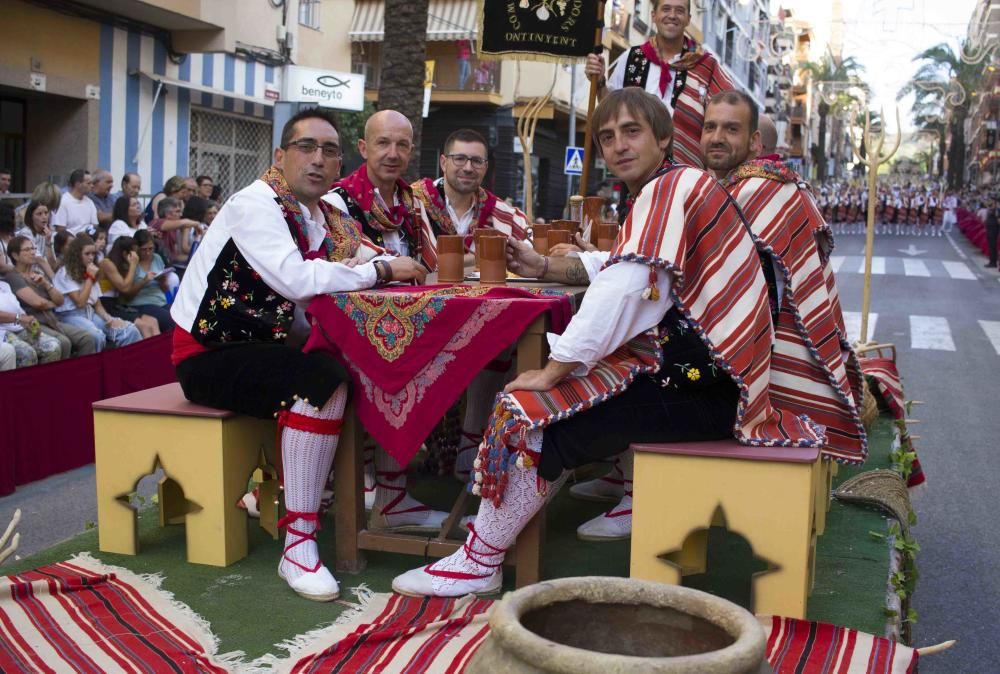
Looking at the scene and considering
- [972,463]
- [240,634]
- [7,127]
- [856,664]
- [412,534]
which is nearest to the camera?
[856,664]

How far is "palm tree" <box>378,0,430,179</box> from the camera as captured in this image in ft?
27.2

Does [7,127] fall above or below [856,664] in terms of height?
above

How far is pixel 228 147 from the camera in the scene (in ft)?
59.3

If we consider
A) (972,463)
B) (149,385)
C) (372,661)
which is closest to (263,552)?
(372,661)

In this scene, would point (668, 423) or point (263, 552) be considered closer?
point (668, 423)

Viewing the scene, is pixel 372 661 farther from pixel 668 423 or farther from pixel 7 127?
pixel 7 127

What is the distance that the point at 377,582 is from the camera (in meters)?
3.54

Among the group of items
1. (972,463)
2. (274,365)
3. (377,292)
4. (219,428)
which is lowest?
(972,463)

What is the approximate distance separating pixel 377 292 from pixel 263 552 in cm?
111

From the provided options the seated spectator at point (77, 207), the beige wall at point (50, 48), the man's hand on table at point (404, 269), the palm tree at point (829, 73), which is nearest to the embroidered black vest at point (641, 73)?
the man's hand on table at point (404, 269)

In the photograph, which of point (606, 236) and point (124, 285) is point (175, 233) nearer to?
point (124, 285)

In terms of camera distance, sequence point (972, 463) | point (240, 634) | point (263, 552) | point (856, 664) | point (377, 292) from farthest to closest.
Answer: point (972, 463)
point (263, 552)
point (377, 292)
point (240, 634)
point (856, 664)

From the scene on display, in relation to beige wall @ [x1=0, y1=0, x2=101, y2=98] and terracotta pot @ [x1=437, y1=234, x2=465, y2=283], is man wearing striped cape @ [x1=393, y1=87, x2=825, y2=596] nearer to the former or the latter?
terracotta pot @ [x1=437, y1=234, x2=465, y2=283]

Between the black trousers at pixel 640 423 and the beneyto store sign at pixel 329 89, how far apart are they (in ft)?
38.9
